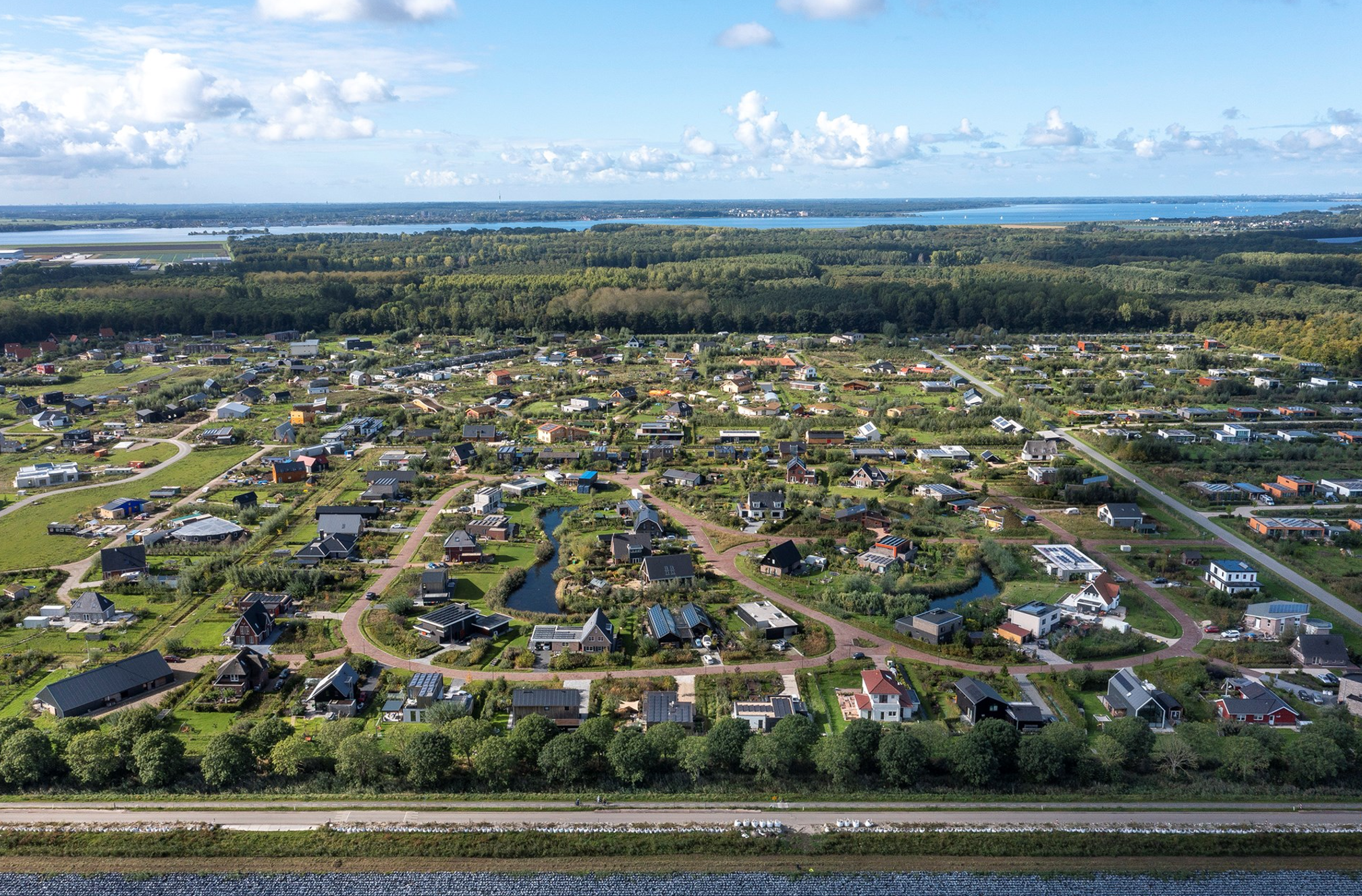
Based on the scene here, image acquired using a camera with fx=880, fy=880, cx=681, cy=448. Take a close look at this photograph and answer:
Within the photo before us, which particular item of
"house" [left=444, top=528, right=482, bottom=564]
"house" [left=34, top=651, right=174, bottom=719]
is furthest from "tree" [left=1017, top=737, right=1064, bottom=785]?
"house" [left=34, top=651, right=174, bottom=719]

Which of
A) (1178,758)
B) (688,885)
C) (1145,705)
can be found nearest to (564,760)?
(688,885)

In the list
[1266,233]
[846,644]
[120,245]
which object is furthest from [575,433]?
[120,245]

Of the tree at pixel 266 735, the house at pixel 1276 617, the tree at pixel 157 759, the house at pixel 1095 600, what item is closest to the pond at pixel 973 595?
the house at pixel 1095 600

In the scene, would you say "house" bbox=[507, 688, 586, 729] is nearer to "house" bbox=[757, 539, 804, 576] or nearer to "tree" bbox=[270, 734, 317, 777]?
"tree" bbox=[270, 734, 317, 777]

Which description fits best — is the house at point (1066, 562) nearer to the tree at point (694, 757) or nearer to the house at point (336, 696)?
the tree at point (694, 757)

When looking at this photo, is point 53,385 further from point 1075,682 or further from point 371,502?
point 1075,682
